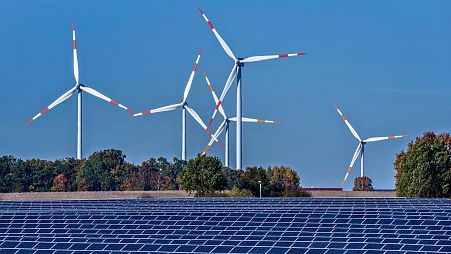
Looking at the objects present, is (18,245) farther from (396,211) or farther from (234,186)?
(234,186)

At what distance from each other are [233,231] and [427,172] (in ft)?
287

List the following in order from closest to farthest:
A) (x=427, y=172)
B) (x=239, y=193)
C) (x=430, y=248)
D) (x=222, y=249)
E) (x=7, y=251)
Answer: (x=430, y=248) → (x=222, y=249) → (x=7, y=251) → (x=427, y=172) → (x=239, y=193)

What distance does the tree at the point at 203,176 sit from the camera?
6944 inches

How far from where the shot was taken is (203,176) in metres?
177

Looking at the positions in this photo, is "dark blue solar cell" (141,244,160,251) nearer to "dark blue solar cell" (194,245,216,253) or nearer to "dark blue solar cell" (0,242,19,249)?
"dark blue solar cell" (194,245,216,253)

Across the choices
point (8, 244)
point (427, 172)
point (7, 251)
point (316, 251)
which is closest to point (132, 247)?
point (7, 251)

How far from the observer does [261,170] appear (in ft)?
641

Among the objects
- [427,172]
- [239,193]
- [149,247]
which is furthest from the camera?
[239,193]

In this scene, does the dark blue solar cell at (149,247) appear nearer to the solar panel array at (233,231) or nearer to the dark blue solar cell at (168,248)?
the solar panel array at (233,231)

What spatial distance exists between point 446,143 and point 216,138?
127 ft

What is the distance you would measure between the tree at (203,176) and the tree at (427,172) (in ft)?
93.3

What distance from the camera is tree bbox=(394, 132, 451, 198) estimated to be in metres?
157

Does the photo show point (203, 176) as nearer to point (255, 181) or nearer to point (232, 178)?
point (255, 181)

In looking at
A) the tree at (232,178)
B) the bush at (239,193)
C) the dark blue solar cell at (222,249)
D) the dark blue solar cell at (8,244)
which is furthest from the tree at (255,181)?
the dark blue solar cell at (222,249)
